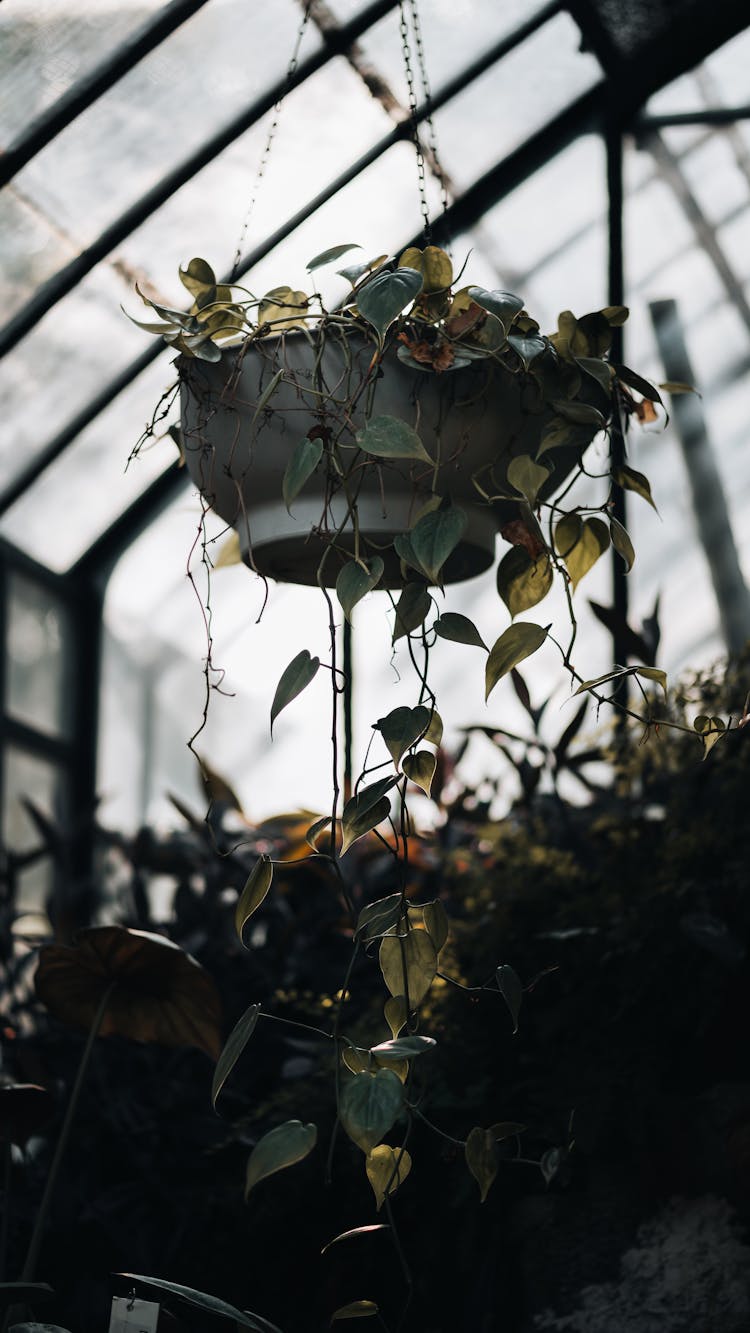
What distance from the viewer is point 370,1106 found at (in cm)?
109

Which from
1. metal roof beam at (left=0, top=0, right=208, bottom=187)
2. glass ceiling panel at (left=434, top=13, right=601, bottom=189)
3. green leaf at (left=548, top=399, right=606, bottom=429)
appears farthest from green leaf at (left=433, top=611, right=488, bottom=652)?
glass ceiling panel at (left=434, top=13, right=601, bottom=189)

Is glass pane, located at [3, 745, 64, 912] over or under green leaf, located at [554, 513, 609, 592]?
over

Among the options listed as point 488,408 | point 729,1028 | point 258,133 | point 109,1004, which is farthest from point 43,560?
point 488,408

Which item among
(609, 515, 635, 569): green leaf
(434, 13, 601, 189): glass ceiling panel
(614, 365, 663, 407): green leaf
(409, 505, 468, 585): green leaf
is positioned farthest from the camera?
(434, 13, 601, 189): glass ceiling panel

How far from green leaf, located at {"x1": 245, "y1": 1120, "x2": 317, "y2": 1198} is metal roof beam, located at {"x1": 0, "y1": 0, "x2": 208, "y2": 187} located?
244cm

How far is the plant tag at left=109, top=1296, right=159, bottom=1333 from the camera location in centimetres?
134

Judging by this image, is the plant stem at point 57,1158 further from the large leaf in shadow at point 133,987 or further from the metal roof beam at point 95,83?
the metal roof beam at point 95,83

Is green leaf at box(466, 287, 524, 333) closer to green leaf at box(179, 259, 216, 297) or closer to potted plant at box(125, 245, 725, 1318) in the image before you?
potted plant at box(125, 245, 725, 1318)

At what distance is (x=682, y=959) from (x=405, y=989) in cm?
109

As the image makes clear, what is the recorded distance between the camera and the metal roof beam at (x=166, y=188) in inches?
129

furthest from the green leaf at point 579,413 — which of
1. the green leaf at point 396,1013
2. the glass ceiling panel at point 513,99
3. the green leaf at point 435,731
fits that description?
the glass ceiling panel at point 513,99

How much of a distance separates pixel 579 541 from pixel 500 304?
0.25 metres

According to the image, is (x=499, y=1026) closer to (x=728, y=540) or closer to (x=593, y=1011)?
(x=593, y=1011)

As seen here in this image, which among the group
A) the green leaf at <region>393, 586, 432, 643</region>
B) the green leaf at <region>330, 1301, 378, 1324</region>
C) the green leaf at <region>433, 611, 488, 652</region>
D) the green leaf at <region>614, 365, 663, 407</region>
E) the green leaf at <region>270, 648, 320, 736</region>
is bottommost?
the green leaf at <region>330, 1301, 378, 1324</region>
